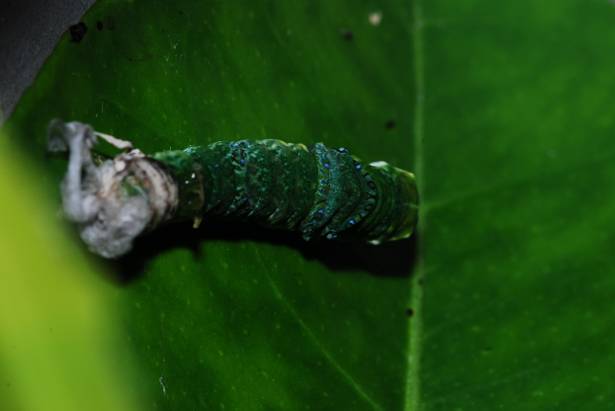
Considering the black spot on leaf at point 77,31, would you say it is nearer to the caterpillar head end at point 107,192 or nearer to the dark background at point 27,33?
the dark background at point 27,33

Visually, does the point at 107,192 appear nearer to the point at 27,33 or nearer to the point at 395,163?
the point at 27,33

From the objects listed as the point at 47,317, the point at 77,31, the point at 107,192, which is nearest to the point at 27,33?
the point at 77,31

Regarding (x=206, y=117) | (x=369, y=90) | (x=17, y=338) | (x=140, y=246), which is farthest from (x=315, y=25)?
(x=17, y=338)

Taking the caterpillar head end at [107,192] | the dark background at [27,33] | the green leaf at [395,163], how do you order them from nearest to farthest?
1. the caterpillar head end at [107,192]
2. the dark background at [27,33]
3. the green leaf at [395,163]

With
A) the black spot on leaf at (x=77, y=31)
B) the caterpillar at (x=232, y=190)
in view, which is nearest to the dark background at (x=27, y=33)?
the black spot on leaf at (x=77, y=31)

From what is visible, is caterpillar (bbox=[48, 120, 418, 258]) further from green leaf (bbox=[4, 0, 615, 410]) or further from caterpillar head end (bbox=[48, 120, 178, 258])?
green leaf (bbox=[4, 0, 615, 410])
